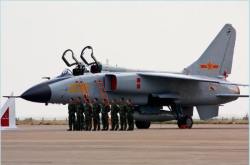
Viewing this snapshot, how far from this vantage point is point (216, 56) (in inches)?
1547

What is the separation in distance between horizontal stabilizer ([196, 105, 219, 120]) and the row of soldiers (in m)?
8.50

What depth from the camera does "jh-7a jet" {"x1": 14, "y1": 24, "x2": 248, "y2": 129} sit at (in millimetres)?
33469

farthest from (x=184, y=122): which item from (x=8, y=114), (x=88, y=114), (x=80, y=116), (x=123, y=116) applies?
(x=8, y=114)

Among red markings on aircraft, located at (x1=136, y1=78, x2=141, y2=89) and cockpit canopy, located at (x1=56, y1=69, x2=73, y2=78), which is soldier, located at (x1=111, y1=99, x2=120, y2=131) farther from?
red markings on aircraft, located at (x1=136, y1=78, x2=141, y2=89)

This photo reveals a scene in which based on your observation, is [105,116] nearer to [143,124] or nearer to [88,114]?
[88,114]

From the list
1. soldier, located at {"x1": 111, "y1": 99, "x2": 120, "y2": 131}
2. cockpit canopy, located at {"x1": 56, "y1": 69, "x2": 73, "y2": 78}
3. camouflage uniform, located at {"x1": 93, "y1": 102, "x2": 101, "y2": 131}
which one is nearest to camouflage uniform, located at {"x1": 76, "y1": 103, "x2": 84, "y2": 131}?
camouflage uniform, located at {"x1": 93, "y1": 102, "x2": 101, "y2": 131}

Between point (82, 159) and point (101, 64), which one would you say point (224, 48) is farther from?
point (82, 159)

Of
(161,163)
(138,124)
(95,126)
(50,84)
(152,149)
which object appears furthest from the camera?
(138,124)

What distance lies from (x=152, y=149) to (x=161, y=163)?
3892 millimetres

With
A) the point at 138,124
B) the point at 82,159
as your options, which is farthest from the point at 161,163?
the point at 138,124

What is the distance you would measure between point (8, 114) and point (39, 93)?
391cm

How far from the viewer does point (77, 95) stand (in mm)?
33562

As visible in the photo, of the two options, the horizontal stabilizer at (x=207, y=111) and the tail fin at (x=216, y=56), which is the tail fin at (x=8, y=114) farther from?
the tail fin at (x=216, y=56)

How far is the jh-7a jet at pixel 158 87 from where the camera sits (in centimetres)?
3347
